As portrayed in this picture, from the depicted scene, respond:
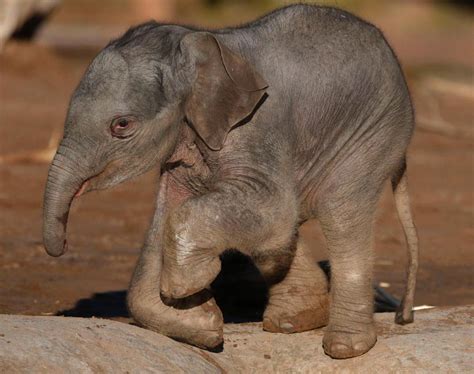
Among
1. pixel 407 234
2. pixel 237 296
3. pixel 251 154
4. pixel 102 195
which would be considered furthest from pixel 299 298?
pixel 102 195

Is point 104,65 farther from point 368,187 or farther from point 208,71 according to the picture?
point 368,187

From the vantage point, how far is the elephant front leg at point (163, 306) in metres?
6.84

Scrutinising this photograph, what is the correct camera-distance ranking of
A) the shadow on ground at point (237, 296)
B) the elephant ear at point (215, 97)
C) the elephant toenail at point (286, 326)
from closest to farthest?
the elephant ear at point (215, 97) < the elephant toenail at point (286, 326) < the shadow on ground at point (237, 296)

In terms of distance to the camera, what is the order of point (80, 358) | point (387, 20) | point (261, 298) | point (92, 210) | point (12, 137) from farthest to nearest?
point (387, 20)
point (12, 137)
point (92, 210)
point (261, 298)
point (80, 358)

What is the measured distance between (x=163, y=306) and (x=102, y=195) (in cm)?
589

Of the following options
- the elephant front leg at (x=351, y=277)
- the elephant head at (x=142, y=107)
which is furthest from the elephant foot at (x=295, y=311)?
the elephant head at (x=142, y=107)

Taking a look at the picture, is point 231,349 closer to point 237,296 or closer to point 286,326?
point 286,326

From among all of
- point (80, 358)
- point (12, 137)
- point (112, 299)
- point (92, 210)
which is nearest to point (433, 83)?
point (12, 137)

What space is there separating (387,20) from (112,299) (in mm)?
26599

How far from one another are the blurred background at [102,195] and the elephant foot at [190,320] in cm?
77

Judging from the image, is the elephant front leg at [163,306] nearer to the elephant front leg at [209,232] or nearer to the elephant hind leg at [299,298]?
the elephant front leg at [209,232]

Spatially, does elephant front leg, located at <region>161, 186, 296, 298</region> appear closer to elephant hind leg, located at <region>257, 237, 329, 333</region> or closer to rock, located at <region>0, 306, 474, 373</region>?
rock, located at <region>0, 306, 474, 373</region>

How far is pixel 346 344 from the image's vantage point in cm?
714

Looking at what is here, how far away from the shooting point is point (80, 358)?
6.11 metres
